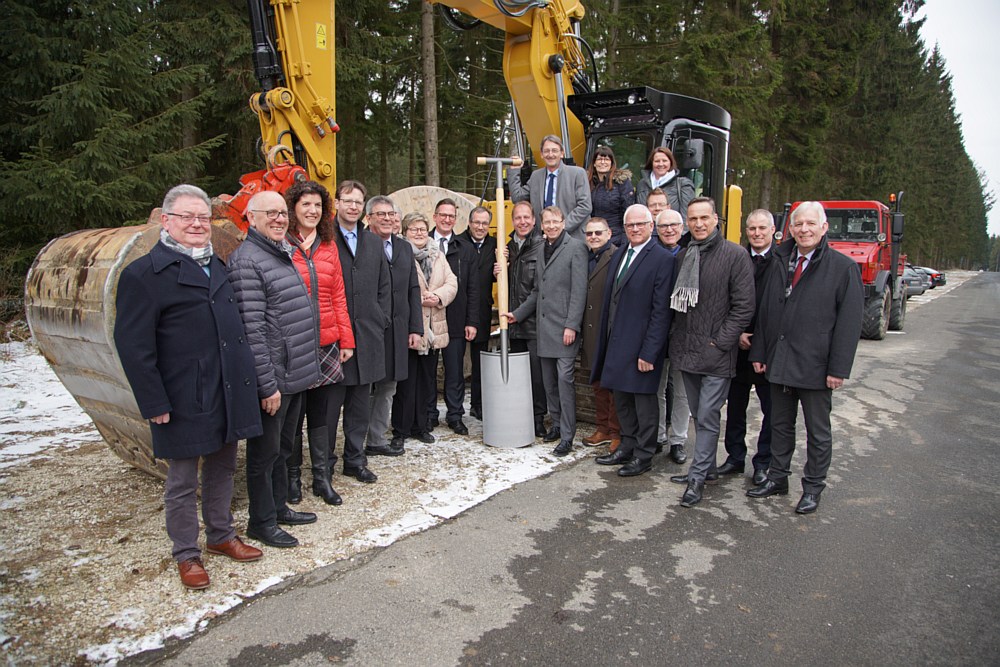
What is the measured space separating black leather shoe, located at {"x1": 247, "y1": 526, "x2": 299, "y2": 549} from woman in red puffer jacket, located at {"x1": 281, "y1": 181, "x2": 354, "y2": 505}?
48 centimetres

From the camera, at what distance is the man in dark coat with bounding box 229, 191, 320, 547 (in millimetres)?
3564

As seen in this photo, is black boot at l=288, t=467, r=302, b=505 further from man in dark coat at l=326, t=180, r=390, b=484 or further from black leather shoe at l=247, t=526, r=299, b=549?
black leather shoe at l=247, t=526, r=299, b=549

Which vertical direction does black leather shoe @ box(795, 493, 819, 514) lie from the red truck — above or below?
below

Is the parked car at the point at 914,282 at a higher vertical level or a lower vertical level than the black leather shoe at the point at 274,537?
higher

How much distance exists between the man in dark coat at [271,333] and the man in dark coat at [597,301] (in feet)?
7.85

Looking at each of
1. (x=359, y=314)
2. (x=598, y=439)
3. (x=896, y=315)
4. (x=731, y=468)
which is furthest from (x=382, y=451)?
(x=896, y=315)

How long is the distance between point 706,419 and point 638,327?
0.84 meters

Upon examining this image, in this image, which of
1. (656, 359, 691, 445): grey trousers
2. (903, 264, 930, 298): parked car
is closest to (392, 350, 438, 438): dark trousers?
(656, 359, 691, 445): grey trousers

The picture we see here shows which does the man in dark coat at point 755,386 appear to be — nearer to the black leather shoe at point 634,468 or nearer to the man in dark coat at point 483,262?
the black leather shoe at point 634,468

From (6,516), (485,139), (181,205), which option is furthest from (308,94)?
(485,139)

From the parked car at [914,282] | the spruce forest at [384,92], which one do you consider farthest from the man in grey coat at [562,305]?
the parked car at [914,282]

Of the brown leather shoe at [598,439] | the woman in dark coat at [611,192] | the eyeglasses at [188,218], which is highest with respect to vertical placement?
the woman in dark coat at [611,192]

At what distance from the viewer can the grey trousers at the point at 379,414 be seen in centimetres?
540

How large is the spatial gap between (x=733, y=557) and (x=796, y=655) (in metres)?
0.93
